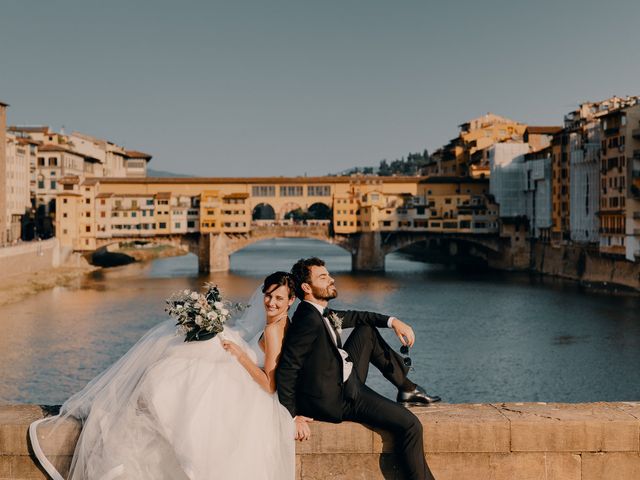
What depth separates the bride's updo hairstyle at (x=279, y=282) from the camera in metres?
4.86

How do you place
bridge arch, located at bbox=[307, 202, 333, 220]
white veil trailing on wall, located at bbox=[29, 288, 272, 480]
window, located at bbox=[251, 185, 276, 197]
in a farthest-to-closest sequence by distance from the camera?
bridge arch, located at bbox=[307, 202, 333, 220]
window, located at bbox=[251, 185, 276, 197]
white veil trailing on wall, located at bbox=[29, 288, 272, 480]

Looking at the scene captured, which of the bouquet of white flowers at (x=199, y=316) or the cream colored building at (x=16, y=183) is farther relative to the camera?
the cream colored building at (x=16, y=183)

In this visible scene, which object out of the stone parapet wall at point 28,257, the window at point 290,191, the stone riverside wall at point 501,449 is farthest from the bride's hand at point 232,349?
the window at point 290,191

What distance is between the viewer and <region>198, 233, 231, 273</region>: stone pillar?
60125mm

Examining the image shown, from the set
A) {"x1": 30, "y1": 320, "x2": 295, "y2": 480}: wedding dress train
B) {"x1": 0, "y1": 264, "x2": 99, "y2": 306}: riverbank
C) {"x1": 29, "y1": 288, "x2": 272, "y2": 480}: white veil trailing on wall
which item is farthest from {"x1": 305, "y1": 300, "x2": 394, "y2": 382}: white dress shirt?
{"x1": 0, "y1": 264, "x2": 99, "y2": 306}: riverbank

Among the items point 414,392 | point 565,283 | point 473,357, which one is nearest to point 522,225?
point 565,283

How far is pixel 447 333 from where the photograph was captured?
3106cm

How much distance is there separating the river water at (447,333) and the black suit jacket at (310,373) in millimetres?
15606

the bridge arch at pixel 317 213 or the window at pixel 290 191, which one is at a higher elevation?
the window at pixel 290 191

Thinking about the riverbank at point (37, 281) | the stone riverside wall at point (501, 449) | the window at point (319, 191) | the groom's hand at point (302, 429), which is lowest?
the riverbank at point (37, 281)

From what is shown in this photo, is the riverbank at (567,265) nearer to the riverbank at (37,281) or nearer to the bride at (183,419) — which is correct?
the riverbank at (37,281)

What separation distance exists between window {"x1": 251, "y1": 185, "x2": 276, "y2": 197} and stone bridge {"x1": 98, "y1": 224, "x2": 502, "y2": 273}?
9.04 ft

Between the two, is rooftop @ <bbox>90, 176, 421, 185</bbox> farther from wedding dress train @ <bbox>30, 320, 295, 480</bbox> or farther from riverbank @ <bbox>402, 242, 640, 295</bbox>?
wedding dress train @ <bbox>30, 320, 295, 480</bbox>

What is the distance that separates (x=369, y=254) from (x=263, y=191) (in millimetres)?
10535
